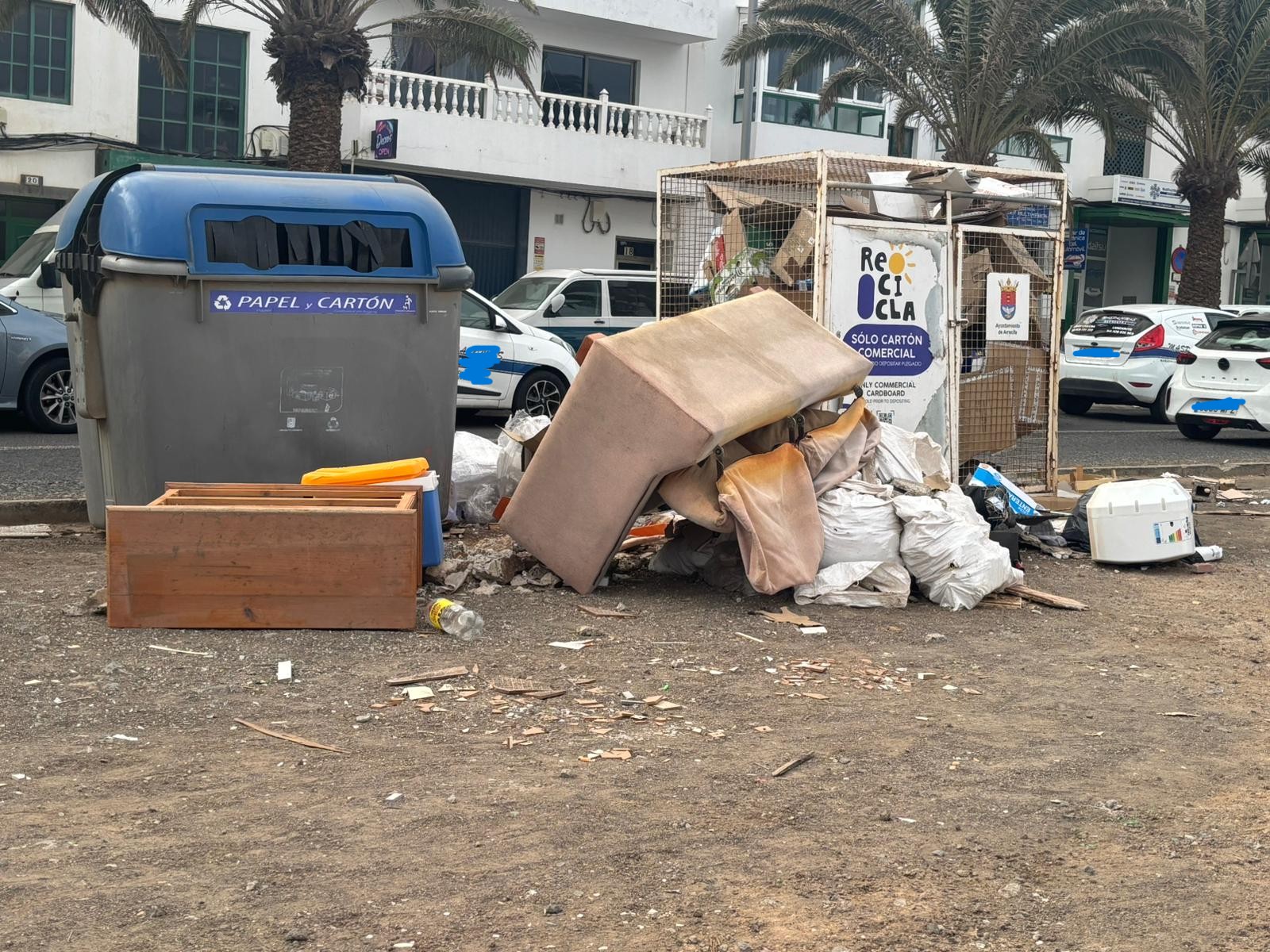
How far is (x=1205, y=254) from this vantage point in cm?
2450

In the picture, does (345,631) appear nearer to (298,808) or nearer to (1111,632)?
(298,808)

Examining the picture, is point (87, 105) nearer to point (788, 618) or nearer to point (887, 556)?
point (887, 556)

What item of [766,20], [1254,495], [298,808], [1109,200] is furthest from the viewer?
[1109,200]

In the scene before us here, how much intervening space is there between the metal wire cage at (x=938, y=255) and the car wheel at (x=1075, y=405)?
10165 mm

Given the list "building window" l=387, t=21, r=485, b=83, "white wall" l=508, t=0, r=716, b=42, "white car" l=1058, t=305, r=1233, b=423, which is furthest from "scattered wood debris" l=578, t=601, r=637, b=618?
"white wall" l=508, t=0, r=716, b=42

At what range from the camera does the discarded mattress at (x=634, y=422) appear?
20.6 ft

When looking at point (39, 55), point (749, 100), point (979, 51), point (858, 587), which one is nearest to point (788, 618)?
point (858, 587)

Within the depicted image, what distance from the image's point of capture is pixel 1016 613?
22.2ft

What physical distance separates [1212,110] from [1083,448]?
40.3 feet

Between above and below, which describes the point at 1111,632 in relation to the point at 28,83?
below

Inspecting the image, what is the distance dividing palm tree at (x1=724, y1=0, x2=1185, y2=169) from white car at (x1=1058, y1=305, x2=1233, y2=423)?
421 centimetres

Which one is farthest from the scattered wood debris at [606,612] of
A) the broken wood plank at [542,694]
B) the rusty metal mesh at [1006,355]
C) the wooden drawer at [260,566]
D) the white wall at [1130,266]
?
the white wall at [1130,266]

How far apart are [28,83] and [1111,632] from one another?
794 inches

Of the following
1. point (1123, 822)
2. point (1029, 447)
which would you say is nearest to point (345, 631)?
point (1123, 822)
